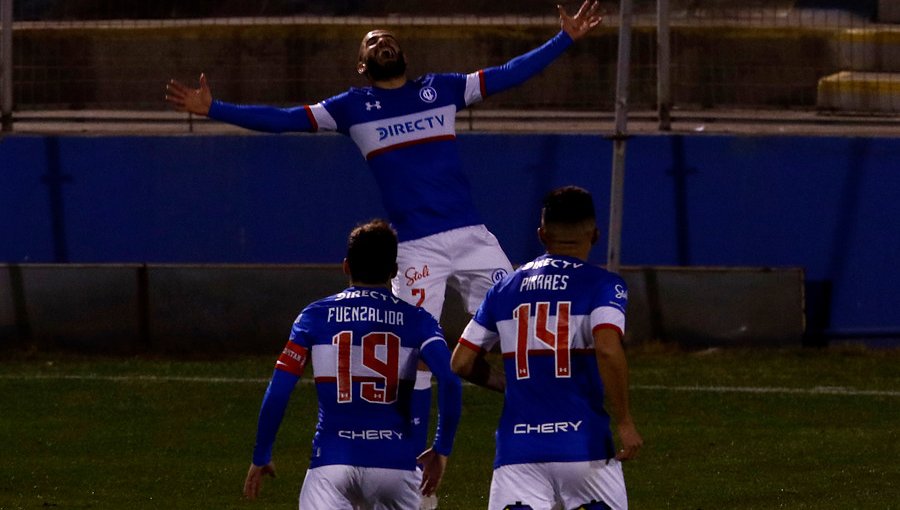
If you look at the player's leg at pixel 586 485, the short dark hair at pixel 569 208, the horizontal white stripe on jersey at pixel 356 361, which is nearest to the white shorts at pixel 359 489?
the horizontal white stripe on jersey at pixel 356 361

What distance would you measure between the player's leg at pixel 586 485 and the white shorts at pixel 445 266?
322 cm

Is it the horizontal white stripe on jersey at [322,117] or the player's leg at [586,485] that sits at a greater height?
the horizontal white stripe on jersey at [322,117]

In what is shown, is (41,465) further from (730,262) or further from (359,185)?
(730,262)

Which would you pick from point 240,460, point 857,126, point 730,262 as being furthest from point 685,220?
point 240,460

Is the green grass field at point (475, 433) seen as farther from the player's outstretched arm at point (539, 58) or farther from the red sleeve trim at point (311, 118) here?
the player's outstretched arm at point (539, 58)

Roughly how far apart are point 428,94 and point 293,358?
3221 mm

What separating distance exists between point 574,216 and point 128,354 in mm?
9193

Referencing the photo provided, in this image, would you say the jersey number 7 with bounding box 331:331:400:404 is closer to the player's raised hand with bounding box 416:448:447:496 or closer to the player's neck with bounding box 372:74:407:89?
the player's raised hand with bounding box 416:448:447:496

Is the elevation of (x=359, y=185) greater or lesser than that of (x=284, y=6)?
lesser

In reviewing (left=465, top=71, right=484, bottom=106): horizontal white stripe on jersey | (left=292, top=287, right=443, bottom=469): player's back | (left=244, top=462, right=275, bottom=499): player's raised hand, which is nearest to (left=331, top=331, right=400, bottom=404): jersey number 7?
(left=292, top=287, right=443, bottom=469): player's back

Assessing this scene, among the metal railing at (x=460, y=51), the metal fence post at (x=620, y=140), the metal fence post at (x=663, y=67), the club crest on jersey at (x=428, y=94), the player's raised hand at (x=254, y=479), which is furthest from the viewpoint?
the metal railing at (x=460, y=51)

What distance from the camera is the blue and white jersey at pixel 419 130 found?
30.0 feet

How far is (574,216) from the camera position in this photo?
609cm

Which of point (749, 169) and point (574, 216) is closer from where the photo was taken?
point (574, 216)
